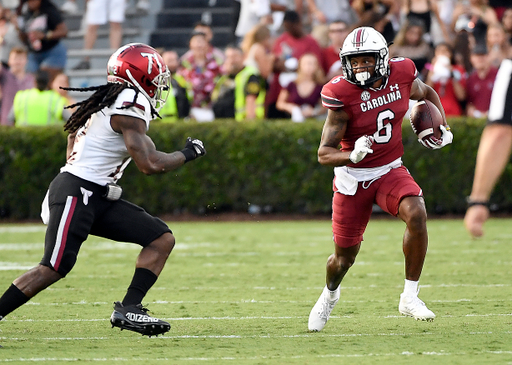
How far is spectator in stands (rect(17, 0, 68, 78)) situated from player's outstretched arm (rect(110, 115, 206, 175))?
964cm

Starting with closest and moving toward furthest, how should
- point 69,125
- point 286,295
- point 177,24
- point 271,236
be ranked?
Result: point 69,125 < point 286,295 < point 271,236 < point 177,24

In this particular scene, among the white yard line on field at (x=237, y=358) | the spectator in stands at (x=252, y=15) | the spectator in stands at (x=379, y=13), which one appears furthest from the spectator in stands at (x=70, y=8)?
the white yard line on field at (x=237, y=358)

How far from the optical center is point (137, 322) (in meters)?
4.98

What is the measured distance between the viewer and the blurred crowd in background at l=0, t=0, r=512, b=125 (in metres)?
12.1

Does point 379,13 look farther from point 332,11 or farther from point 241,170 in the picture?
point 241,170

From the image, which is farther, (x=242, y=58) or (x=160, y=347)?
(x=242, y=58)

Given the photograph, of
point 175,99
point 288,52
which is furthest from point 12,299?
point 288,52

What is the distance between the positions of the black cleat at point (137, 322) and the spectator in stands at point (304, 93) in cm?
748

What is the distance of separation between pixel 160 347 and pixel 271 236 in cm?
586

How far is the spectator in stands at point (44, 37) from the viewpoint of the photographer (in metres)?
14.4

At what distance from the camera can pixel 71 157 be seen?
5246 mm

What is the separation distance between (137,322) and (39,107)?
8344 millimetres

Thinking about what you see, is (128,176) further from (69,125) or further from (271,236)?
(69,125)

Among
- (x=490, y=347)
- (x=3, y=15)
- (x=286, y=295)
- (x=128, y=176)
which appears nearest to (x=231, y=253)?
(x=286, y=295)
